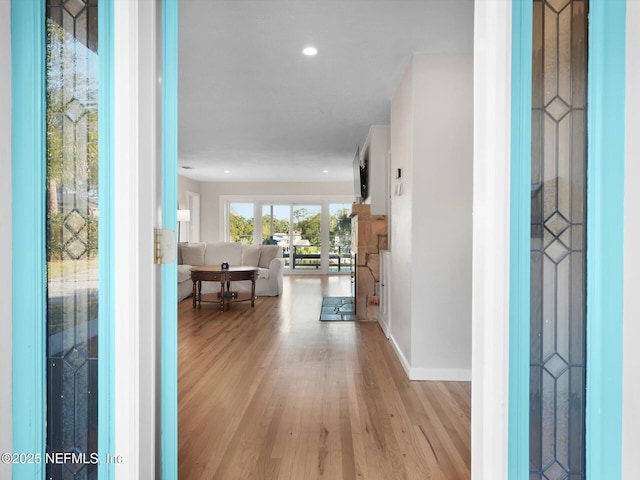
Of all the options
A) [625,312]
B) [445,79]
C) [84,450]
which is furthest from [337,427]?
[445,79]

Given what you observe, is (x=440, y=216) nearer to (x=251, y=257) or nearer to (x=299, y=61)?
(x=299, y=61)

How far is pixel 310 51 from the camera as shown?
302 cm

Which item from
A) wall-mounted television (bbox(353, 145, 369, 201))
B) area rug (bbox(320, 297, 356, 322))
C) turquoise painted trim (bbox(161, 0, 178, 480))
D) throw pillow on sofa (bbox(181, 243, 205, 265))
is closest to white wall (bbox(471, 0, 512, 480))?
turquoise painted trim (bbox(161, 0, 178, 480))

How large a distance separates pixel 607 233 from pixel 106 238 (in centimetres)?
136

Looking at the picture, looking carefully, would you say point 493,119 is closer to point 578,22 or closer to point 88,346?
point 578,22

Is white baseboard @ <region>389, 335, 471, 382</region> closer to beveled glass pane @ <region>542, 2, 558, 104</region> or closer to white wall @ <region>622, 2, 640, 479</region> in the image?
white wall @ <region>622, 2, 640, 479</region>

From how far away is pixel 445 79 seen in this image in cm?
300

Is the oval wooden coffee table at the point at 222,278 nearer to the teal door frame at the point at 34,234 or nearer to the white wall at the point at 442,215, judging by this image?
the white wall at the point at 442,215

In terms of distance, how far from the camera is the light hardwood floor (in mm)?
1821

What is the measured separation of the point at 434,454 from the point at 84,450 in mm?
1482

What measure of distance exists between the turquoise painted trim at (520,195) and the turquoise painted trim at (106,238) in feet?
3.67

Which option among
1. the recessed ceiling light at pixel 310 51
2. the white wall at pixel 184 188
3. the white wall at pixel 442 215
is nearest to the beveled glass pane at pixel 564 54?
the white wall at pixel 442 215

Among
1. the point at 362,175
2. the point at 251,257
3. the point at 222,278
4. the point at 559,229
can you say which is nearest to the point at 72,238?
the point at 559,229

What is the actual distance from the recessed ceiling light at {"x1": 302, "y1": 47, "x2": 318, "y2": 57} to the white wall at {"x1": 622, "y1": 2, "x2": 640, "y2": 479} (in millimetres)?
2241
